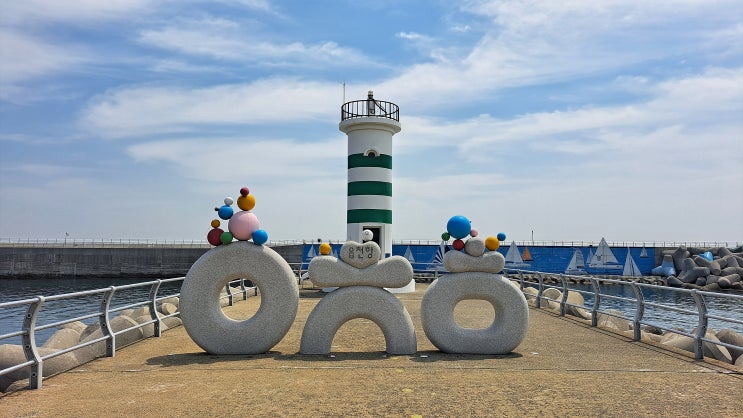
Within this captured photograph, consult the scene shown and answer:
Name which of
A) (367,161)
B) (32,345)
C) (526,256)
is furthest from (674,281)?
(32,345)

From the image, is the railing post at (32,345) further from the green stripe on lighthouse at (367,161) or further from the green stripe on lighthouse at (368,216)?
the green stripe on lighthouse at (367,161)

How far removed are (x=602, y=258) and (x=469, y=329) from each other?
34.9 m

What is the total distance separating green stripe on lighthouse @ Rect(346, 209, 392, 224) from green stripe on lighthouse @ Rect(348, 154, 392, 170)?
4.86ft

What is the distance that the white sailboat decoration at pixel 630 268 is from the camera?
4026 cm

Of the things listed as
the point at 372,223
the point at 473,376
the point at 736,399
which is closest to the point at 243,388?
the point at 473,376

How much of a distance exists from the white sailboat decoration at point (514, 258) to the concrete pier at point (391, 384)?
2823 centimetres

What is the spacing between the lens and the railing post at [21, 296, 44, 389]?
5848 mm

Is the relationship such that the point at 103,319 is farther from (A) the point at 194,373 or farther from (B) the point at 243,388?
(B) the point at 243,388

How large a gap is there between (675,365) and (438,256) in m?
24.6

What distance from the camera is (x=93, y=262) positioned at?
139 feet

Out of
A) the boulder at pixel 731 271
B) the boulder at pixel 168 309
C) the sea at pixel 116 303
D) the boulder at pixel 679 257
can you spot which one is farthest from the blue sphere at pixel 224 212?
the boulder at pixel 679 257

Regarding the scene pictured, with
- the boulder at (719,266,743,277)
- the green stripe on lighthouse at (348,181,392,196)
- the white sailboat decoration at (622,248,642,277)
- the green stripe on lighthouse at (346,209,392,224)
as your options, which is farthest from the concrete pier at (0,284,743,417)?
the boulder at (719,266,743,277)

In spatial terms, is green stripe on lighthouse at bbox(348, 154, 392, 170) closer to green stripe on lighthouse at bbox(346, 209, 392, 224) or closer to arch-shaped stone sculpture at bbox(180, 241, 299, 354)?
green stripe on lighthouse at bbox(346, 209, 392, 224)

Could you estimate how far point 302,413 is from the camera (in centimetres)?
495
